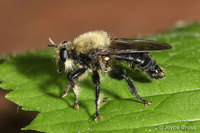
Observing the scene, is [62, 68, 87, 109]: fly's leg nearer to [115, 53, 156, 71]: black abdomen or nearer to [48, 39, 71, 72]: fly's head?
[48, 39, 71, 72]: fly's head

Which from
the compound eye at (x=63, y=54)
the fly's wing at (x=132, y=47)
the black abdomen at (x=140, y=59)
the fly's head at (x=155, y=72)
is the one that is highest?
the fly's wing at (x=132, y=47)

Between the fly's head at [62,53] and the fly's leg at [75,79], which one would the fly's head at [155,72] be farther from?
the fly's head at [62,53]

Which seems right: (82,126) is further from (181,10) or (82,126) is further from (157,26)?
(181,10)

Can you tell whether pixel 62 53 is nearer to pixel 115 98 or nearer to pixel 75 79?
pixel 75 79

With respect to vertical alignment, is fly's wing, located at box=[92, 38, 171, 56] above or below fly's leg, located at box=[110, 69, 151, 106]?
above

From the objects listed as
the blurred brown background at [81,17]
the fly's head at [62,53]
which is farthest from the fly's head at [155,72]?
the blurred brown background at [81,17]

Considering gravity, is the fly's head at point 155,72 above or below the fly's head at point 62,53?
below

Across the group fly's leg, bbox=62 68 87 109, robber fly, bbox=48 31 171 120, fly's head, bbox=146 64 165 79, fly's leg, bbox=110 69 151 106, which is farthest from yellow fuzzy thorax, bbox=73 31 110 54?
fly's head, bbox=146 64 165 79

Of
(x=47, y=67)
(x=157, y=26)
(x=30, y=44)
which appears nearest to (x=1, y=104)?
(x=47, y=67)
